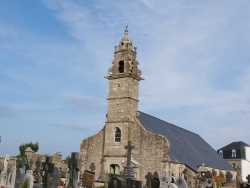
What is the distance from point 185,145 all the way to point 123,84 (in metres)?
10.6

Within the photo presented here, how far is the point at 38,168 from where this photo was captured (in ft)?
82.0

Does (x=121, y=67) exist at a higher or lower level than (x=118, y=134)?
higher

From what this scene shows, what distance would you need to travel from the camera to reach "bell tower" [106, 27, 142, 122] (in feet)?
108

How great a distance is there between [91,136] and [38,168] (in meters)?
10.5

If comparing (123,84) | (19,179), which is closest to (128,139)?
(123,84)

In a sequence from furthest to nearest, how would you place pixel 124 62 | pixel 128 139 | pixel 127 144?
pixel 124 62
pixel 128 139
pixel 127 144

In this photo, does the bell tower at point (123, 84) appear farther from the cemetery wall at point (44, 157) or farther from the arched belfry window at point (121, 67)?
the cemetery wall at point (44, 157)

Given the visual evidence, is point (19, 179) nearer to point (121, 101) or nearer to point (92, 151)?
point (121, 101)

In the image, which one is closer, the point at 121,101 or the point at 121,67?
the point at 121,101

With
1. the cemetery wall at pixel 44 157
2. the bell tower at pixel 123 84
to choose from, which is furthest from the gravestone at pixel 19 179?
the cemetery wall at pixel 44 157

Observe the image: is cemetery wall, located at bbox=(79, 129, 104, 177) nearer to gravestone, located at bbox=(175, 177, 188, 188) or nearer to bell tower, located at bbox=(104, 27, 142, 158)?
bell tower, located at bbox=(104, 27, 142, 158)

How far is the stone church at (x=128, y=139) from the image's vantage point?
102 feet

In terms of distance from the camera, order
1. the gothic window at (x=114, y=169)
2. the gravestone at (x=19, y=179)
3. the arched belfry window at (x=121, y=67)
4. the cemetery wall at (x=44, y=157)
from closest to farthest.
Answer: the gravestone at (x=19, y=179) < the gothic window at (x=114, y=169) < the arched belfry window at (x=121, y=67) < the cemetery wall at (x=44, y=157)

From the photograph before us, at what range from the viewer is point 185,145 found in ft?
127
